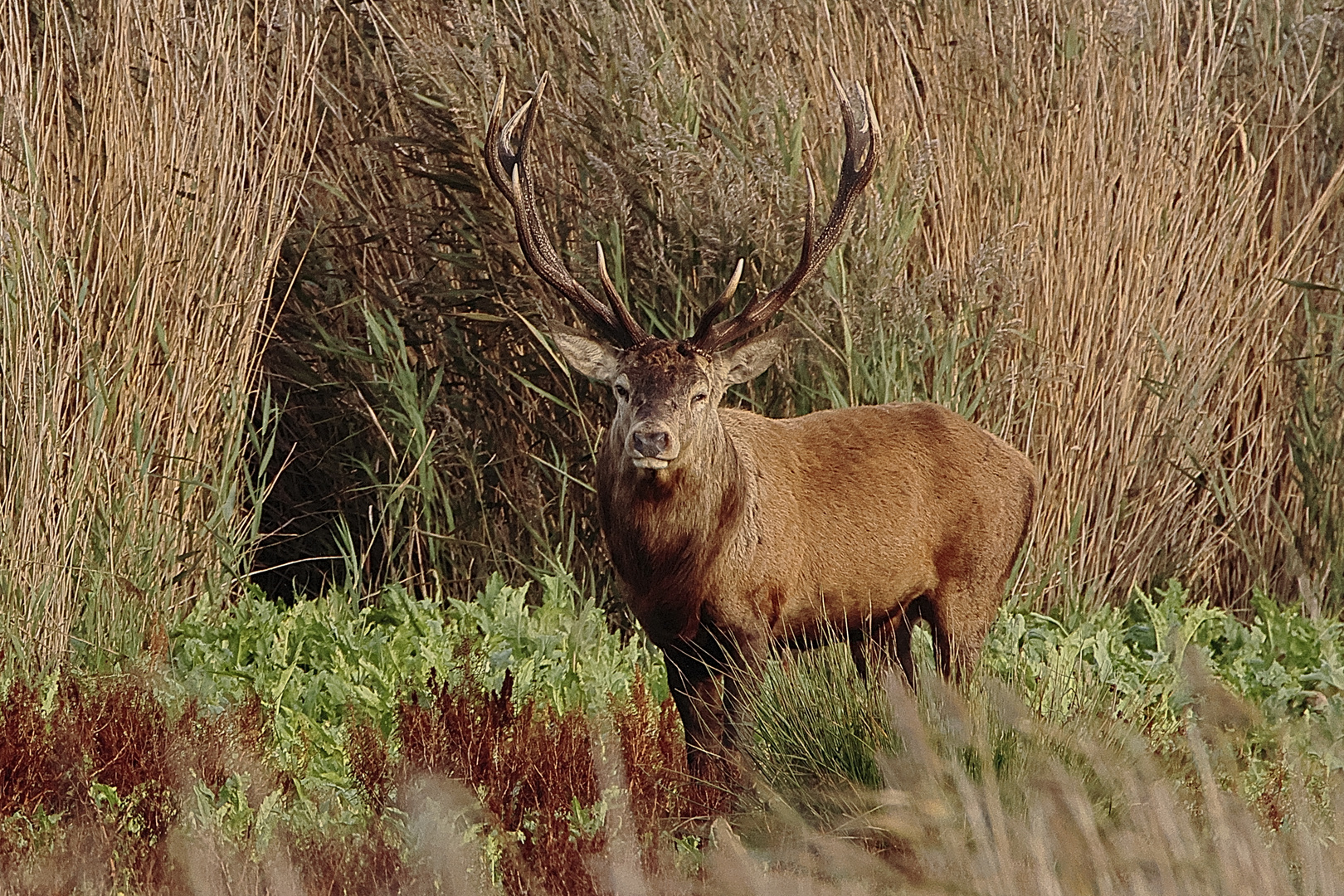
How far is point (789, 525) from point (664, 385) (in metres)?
0.56

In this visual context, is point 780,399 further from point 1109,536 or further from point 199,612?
point 199,612

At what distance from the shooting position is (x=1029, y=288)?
20.0 feet

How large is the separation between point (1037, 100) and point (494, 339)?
2071 mm

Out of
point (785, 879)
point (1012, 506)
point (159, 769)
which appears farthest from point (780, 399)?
point (785, 879)

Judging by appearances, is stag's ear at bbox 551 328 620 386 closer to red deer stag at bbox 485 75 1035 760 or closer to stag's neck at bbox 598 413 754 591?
red deer stag at bbox 485 75 1035 760

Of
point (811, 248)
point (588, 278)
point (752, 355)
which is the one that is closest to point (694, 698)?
point (752, 355)

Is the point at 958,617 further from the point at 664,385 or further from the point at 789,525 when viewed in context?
the point at 664,385

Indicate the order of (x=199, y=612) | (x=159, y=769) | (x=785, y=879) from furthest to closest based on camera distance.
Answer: (x=199, y=612) < (x=159, y=769) < (x=785, y=879)

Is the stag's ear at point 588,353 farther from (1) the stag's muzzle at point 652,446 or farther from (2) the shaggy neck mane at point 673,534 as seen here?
(1) the stag's muzzle at point 652,446

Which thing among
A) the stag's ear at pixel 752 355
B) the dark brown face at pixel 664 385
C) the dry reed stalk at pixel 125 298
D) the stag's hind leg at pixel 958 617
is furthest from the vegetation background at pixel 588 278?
the stag's ear at pixel 752 355

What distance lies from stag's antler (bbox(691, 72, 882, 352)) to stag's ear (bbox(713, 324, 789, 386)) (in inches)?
1.9

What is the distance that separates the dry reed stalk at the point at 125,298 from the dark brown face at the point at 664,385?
4.70 feet

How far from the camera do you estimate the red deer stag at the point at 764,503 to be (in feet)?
14.5

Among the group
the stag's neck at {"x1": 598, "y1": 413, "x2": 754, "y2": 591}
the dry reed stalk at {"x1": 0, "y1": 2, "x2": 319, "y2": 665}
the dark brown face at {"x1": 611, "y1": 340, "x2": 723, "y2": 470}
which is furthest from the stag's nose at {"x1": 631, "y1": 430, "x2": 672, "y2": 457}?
the dry reed stalk at {"x1": 0, "y1": 2, "x2": 319, "y2": 665}
